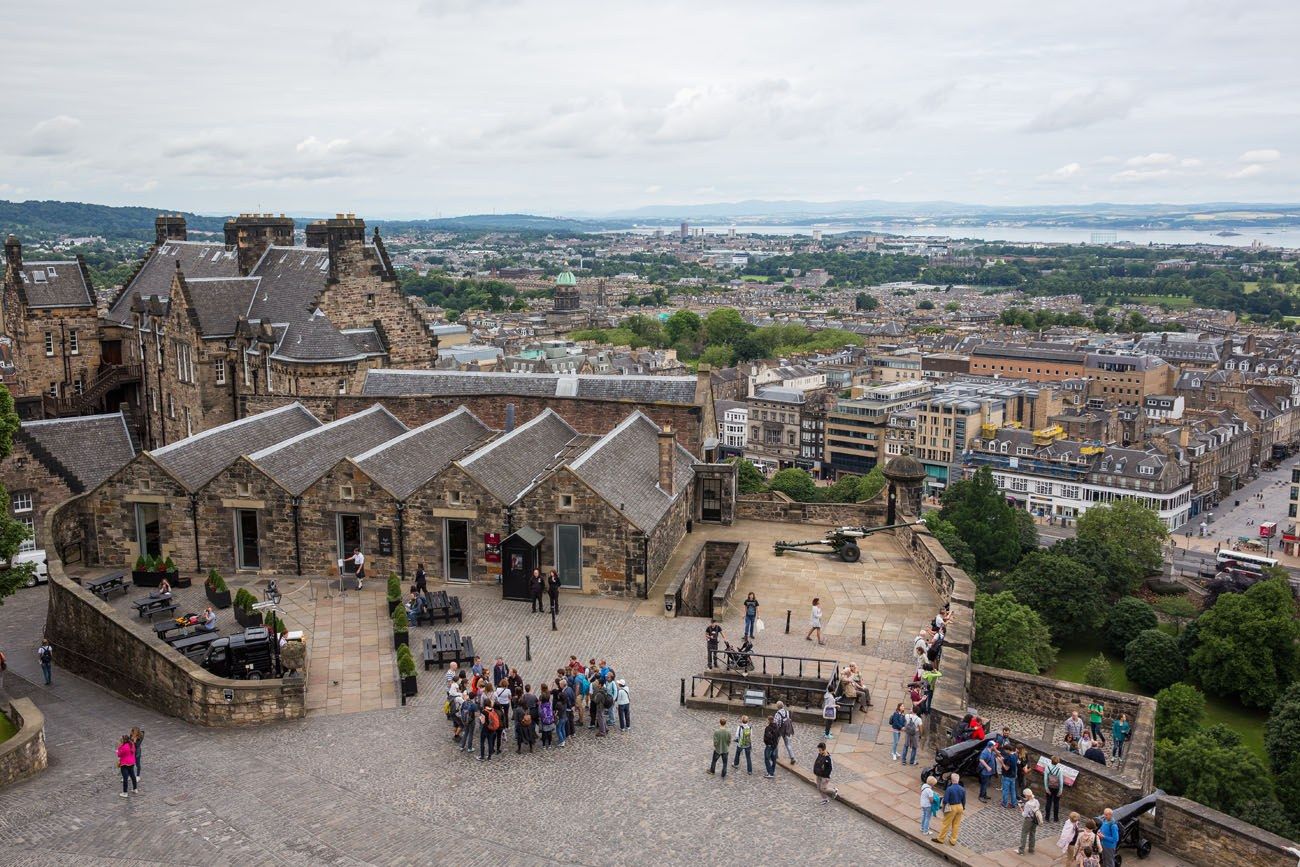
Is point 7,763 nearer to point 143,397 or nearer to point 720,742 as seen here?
point 720,742

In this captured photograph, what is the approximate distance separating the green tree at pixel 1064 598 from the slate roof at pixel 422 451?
68.9 metres

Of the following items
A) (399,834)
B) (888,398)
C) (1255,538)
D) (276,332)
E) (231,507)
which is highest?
(276,332)

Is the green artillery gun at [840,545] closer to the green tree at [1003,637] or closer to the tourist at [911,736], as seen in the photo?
the tourist at [911,736]

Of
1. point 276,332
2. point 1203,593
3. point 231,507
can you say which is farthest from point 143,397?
point 1203,593

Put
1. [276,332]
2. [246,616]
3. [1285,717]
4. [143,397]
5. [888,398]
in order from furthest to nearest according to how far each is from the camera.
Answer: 1. [888,398]
2. [1285,717]
3. [143,397]
4. [276,332]
5. [246,616]

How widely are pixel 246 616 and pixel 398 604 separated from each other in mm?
3657

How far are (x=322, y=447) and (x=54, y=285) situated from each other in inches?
1244

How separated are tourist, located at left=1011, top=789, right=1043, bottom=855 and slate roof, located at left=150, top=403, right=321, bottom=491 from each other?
77.8ft

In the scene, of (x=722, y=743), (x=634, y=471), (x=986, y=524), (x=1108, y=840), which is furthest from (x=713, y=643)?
(x=986, y=524)

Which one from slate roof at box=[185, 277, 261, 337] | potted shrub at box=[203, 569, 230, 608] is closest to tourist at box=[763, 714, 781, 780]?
potted shrub at box=[203, 569, 230, 608]

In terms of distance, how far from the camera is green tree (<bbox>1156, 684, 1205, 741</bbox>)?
7125 centimetres

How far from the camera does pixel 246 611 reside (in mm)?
28109

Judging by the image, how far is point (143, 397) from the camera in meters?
56.0

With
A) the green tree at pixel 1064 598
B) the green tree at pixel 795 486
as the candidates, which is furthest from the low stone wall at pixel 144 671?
the green tree at pixel 795 486
